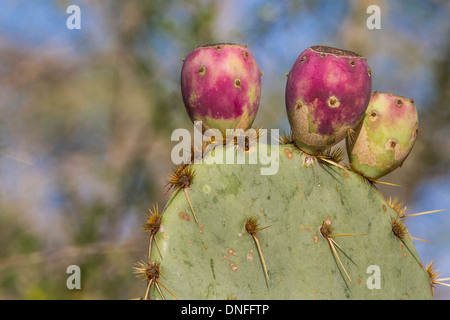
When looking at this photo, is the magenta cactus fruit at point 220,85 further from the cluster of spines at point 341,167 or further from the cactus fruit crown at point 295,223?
the cluster of spines at point 341,167

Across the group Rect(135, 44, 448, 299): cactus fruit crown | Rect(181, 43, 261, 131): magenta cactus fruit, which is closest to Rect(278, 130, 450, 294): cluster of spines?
Rect(135, 44, 448, 299): cactus fruit crown

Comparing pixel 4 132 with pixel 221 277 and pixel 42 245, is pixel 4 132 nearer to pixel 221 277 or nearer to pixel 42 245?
pixel 42 245

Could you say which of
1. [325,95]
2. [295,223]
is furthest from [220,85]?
[295,223]

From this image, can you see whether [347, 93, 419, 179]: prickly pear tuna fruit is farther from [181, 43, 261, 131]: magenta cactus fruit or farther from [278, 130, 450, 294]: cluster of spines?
[181, 43, 261, 131]: magenta cactus fruit

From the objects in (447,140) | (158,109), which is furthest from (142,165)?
(447,140)

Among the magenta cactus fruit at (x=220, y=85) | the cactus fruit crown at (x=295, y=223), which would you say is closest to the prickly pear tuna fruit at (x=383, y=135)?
the cactus fruit crown at (x=295, y=223)
